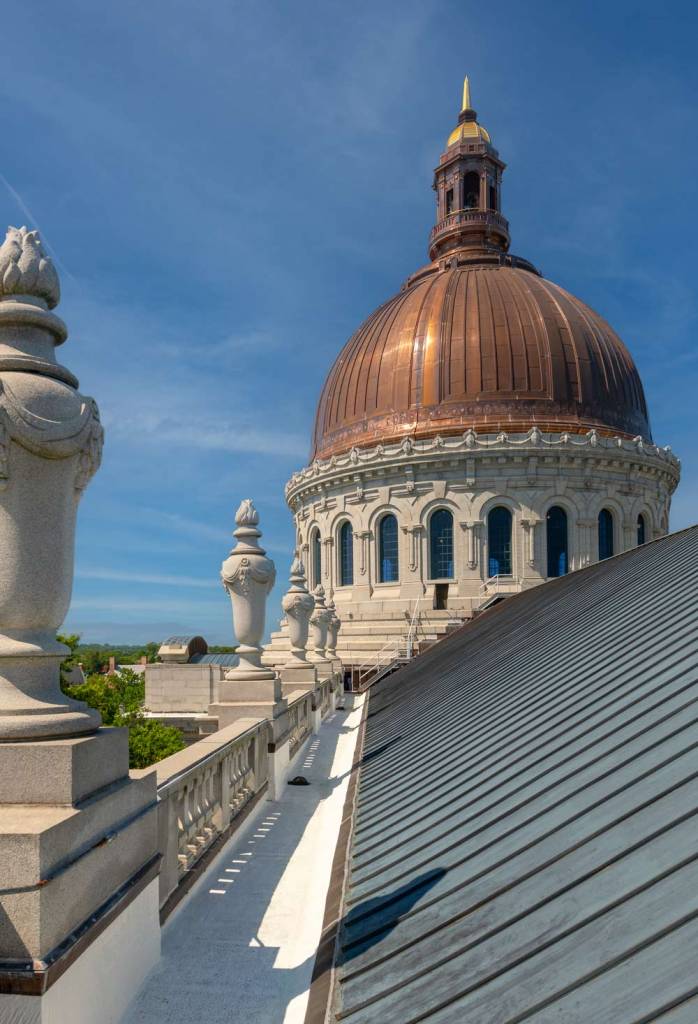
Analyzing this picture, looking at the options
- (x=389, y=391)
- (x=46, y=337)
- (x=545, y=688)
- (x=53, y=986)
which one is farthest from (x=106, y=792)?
(x=389, y=391)

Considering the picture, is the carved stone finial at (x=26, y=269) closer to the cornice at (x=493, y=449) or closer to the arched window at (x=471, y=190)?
the cornice at (x=493, y=449)

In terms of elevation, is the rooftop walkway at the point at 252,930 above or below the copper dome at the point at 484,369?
below

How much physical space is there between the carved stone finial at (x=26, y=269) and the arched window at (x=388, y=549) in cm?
3390

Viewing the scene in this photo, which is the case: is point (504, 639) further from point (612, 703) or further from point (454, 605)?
point (454, 605)

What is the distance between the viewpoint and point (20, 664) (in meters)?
3.63

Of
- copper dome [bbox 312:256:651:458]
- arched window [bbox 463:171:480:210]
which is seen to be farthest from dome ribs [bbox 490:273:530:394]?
arched window [bbox 463:171:480:210]

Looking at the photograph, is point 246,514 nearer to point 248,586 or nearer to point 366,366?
point 248,586

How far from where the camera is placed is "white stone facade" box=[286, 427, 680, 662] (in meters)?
35.4

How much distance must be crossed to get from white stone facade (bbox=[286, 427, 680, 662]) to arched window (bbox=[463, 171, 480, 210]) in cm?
2344

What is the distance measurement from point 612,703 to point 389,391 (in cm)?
3444

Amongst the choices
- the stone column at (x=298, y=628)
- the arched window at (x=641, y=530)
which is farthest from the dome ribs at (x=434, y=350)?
the stone column at (x=298, y=628)

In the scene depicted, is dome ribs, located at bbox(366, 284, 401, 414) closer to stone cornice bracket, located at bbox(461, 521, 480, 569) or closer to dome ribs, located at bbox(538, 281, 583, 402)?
stone cornice bracket, located at bbox(461, 521, 480, 569)

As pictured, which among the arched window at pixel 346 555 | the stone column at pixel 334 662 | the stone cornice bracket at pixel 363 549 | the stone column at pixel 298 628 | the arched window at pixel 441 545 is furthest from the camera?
the arched window at pixel 346 555

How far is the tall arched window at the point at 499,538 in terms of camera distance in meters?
36.1
